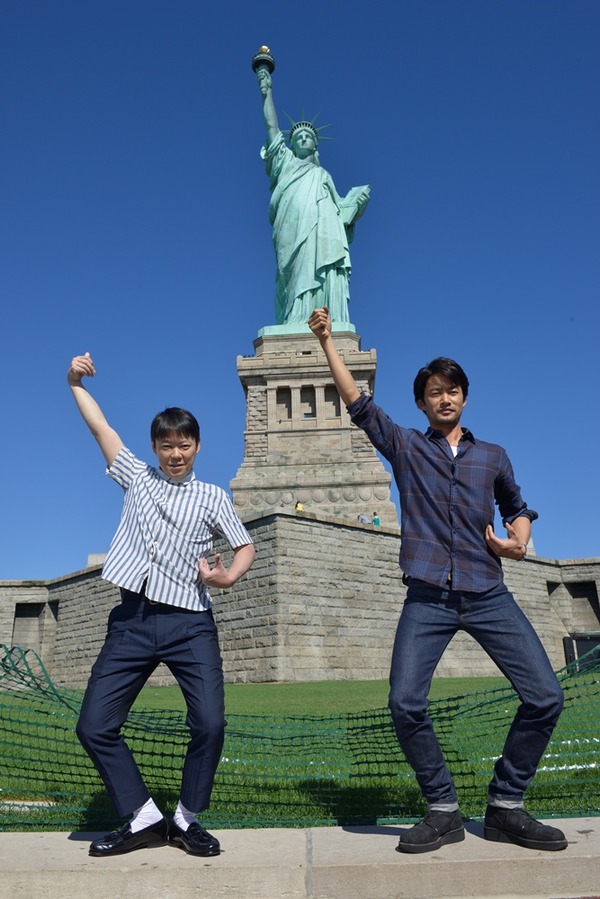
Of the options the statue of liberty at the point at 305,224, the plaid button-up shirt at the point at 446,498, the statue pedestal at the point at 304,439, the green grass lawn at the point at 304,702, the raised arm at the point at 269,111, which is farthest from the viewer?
the raised arm at the point at 269,111

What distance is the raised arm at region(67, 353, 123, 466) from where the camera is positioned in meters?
3.56

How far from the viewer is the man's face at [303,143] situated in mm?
32938

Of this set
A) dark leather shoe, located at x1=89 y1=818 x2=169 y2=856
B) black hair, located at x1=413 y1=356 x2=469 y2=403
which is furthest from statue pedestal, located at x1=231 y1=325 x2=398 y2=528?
dark leather shoe, located at x1=89 y1=818 x2=169 y2=856

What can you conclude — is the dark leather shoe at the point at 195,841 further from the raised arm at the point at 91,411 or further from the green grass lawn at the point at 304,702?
the green grass lawn at the point at 304,702

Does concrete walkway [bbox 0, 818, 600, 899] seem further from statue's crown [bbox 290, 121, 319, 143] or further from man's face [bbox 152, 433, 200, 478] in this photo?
statue's crown [bbox 290, 121, 319, 143]

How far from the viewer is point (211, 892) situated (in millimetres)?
2639

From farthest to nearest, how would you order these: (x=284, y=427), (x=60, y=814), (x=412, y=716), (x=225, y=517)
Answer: (x=284, y=427)
(x=60, y=814)
(x=225, y=517)
(x=412, y=716)

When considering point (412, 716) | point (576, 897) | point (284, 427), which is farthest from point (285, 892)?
point (284, 427)

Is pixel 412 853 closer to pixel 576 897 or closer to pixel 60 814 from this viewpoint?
pixel 576 897

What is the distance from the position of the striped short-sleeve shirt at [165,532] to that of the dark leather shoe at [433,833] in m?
1.21

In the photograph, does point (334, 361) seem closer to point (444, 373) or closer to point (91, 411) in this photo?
point (444, 373)

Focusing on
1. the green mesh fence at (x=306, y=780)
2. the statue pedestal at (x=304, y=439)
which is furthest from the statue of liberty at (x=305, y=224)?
the green mesh fence at (x=306, y=780)

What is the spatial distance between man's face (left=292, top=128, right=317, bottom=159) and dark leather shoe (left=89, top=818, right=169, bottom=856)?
33314mm

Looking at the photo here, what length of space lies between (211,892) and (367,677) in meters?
14.3
